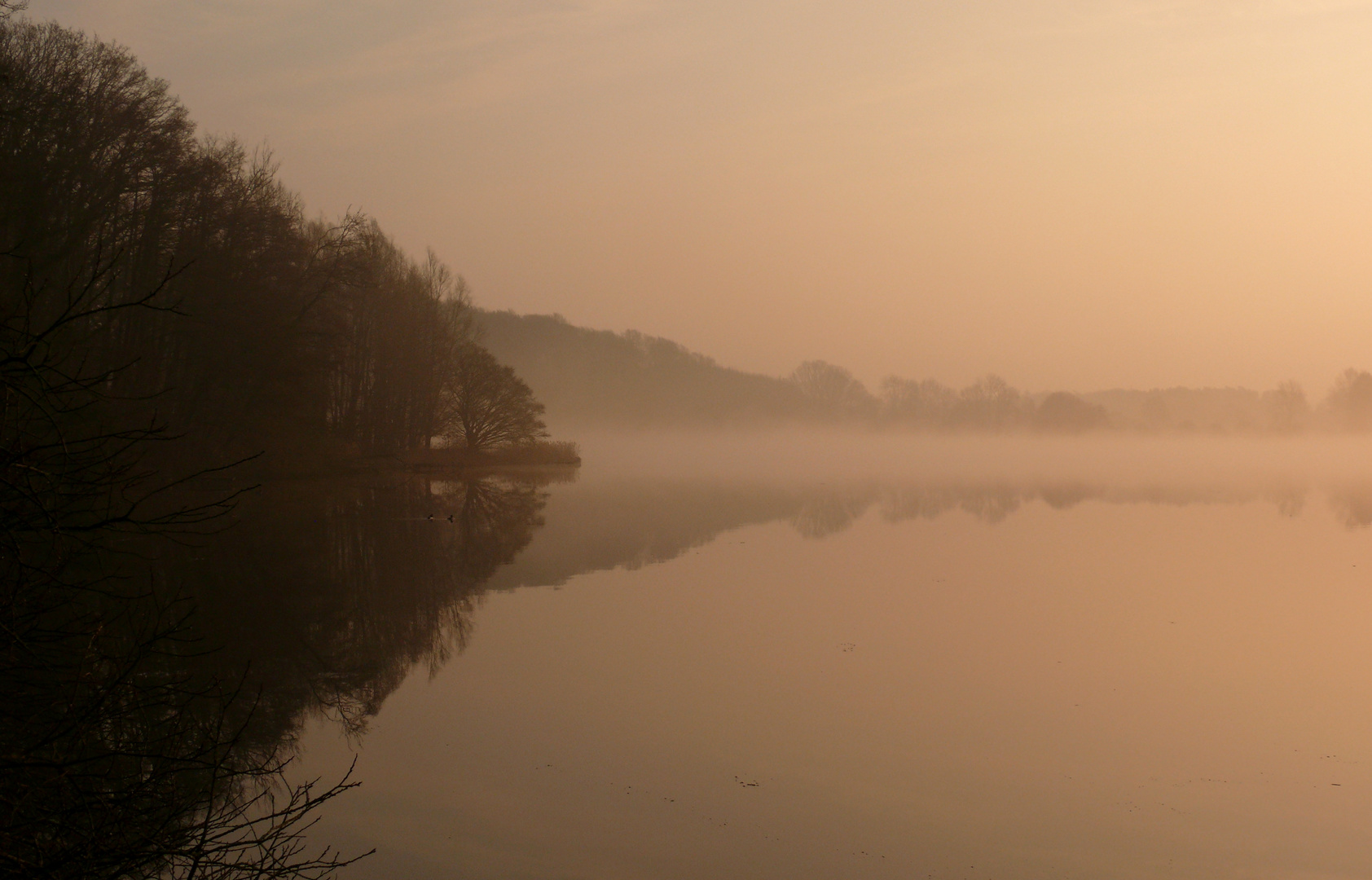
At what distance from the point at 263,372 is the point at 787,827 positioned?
2086cm

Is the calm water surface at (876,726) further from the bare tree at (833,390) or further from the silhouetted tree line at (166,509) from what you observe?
the bare tree at (833,390)

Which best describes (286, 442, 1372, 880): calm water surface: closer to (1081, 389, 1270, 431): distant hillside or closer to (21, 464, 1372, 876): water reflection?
(21, 464, 1372, 876): water reflection

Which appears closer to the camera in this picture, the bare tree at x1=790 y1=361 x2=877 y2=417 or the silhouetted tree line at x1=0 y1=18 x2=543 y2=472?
the silhouetted tree line at x1=0 y1=18 x2=543 y2=472

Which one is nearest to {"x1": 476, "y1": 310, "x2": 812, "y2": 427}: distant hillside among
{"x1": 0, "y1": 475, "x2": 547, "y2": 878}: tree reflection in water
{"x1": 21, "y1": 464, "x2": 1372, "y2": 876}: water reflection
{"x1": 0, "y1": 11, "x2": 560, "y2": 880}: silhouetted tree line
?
{"x1": 0, "y1": 11, "x2": 560, "y2": 880}: silhouetted tree line

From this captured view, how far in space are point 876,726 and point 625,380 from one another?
4799 inches

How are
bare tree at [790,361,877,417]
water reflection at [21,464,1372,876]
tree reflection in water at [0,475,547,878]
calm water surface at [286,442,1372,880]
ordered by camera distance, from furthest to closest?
bare tree at [790,361,877,417] < calm water surface at [286,442,1372,880] < water reflection at [21,464,1372,876] < tree reflection in water at [0,475,547,878]

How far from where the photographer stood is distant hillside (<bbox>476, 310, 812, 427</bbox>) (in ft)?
399

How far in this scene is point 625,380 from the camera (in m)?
130

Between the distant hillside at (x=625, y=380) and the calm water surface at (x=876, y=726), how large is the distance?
103595 mm

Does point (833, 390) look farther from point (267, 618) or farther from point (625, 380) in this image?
point (267, 618)

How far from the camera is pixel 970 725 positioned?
357 inches

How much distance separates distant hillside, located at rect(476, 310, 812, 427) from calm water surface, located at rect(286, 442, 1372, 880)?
340 ft

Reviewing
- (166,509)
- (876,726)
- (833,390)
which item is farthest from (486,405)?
(833,390)

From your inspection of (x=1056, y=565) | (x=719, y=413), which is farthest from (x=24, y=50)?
(x=719, y=413)
